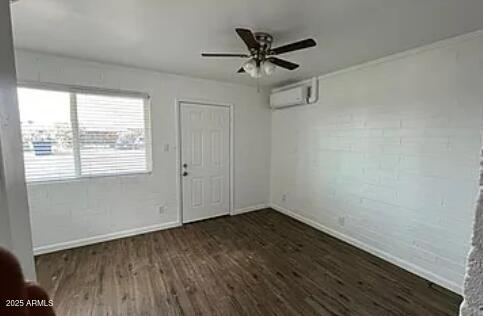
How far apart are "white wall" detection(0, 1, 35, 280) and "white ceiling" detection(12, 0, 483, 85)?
935mm

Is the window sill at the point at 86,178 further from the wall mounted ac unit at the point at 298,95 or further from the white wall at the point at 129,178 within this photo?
the wall mounted ac unit at the point at 298,95

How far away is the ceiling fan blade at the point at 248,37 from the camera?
185cm

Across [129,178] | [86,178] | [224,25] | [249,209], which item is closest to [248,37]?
[224,25]

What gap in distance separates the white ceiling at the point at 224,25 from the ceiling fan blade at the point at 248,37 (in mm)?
172

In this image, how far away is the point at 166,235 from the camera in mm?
3633

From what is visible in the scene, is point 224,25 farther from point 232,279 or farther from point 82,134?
point 232,279

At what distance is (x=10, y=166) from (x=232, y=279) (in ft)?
6.92

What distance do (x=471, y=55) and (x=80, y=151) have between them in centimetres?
430

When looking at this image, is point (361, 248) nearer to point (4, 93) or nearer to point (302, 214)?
point (302, 214)

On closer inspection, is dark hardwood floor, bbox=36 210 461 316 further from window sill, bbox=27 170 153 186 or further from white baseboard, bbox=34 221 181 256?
window sill, bbox=27 170 153 186

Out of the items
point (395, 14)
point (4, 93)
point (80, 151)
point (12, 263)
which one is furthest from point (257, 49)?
point (80, 151)

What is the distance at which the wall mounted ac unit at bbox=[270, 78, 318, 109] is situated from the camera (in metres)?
3.83

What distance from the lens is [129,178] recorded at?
140 inches

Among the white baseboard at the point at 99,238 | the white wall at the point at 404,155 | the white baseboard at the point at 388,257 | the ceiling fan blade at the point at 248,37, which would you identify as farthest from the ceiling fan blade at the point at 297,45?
the white baseboard at the point at 99,238
